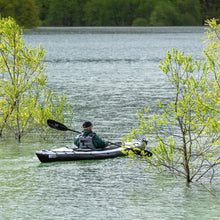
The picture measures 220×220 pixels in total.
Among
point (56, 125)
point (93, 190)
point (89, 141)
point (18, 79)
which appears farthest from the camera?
point (18, 79)

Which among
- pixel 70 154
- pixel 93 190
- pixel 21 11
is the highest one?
pixel 21 11

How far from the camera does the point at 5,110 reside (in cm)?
2120

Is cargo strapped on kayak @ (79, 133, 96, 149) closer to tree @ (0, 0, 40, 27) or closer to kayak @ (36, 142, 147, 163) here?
kayak @ (36, 142, 147, 163)

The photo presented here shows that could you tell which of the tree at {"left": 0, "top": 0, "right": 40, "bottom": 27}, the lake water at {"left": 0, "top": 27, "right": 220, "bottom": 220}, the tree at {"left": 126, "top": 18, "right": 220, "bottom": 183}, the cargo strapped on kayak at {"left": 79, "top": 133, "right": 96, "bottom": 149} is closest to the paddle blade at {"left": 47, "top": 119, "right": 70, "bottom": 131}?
the lake water at {"left": 0, "top": 27, "right": 220, "bottom": 220}

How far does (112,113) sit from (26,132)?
6.76m

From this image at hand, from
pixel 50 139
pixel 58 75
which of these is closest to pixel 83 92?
pixel 58 75

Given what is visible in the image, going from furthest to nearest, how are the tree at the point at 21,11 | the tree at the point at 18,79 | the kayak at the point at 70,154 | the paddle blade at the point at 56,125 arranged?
the tree at the point at 21,11
the tree at the point at 18,79
the paddle blade at the point at 56,125
the kayak at the point at 70,154

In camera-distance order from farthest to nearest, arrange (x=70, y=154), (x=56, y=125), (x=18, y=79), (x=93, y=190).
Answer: (x=18, y=79)
(x=56, y=125)
(x=70, y=154)
(x=93, y=190)

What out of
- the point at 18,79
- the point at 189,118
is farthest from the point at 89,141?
the point at 189,118

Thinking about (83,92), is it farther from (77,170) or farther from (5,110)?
(77,170)

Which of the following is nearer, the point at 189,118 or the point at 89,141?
the point at 189,118

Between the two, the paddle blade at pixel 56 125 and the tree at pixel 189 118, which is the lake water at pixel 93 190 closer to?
the tree at pixel 189 118

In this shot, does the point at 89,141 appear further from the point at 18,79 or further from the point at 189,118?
the point at 189,118

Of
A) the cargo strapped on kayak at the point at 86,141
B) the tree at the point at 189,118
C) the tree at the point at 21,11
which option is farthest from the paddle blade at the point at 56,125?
the tree at the point at 21,11
